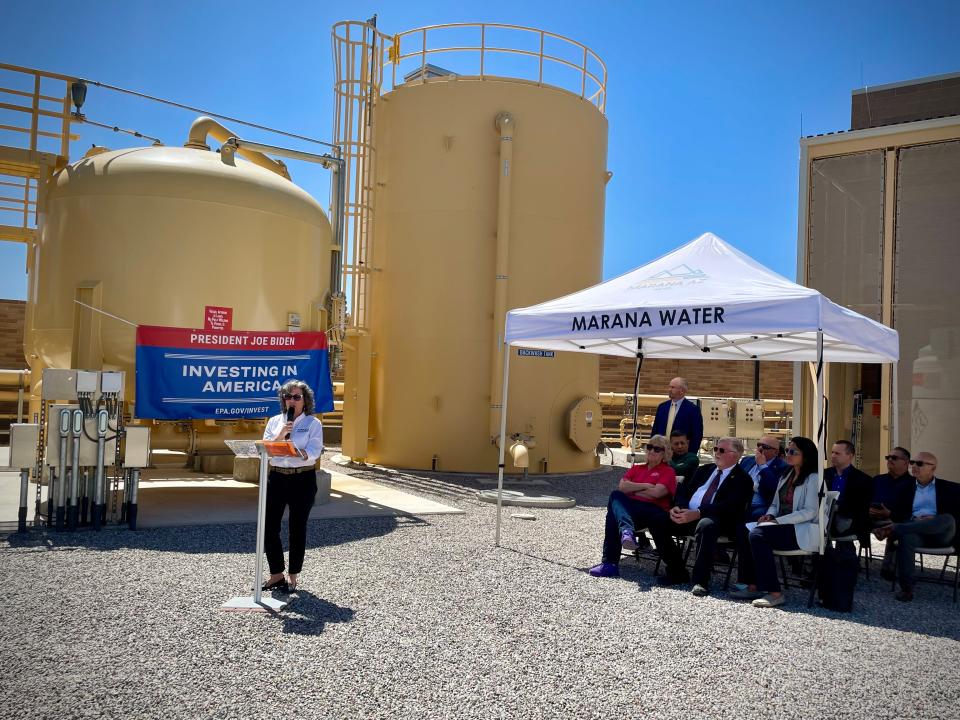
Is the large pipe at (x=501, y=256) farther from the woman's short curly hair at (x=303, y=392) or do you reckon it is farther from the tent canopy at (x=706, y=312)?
the woman's short curly hair at (x=303, y=392)

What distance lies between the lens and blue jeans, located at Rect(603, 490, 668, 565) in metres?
7.29

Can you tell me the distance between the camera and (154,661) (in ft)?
15.2

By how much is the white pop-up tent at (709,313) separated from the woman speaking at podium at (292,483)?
2411 mm

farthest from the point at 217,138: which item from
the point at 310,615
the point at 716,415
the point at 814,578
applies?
the point at 716,415

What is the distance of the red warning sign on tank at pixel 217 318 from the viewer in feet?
33.3

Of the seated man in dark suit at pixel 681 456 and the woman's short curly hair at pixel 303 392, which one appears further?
the seated man in dark suit at pixel 681 456

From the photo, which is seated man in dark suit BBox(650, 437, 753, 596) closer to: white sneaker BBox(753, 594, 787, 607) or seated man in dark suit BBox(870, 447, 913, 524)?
white sneaker BBox(753, 594, 787, 607)

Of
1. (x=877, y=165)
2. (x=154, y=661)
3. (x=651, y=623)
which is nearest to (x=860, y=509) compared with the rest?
(x=651, y=623)

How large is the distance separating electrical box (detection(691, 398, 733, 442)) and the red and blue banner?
35.8 ft

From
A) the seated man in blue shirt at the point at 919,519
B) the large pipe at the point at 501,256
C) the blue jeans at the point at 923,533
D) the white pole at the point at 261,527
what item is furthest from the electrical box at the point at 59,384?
the blue jeans at the point at 923,533

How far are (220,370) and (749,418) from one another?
1294cm

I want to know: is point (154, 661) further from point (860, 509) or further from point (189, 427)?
point (189, 427)

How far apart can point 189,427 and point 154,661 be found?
619 centimetres

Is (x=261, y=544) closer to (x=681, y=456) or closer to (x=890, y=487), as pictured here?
(x=681, y=456)
